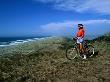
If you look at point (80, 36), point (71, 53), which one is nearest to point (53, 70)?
point (71, 53)

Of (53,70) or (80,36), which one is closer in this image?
(53,70)

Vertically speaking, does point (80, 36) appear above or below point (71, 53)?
above

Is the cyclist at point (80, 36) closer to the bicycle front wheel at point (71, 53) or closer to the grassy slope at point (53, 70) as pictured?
the bicycle front wheel at point (71, 53)

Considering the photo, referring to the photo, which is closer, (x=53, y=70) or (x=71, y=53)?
(x=53, y=70)

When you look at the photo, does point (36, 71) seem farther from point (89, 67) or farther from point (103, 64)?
point (103, 64)

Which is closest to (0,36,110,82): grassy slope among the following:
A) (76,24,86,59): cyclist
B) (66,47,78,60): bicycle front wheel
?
(66,47,78,60): bicycle front wheel

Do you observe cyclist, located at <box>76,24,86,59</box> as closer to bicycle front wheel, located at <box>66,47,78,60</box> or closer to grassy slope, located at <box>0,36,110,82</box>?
bicycle front wheel, located at <box>66,47,78,60</box>

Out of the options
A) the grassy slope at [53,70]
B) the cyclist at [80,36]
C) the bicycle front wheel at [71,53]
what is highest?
the cyclist at [80,36]

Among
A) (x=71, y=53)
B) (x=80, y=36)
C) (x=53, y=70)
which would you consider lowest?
(x=53, y=70)

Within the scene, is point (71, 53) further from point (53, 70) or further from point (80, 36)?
point (53, 70)

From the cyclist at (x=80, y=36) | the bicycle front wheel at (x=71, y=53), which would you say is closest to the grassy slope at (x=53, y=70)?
the bicycle front wheel at (x=71, y=53)

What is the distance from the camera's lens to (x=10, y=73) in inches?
535

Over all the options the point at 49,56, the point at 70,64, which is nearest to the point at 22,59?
the point at 49,56

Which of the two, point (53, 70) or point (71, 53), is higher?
point (71, 53)
